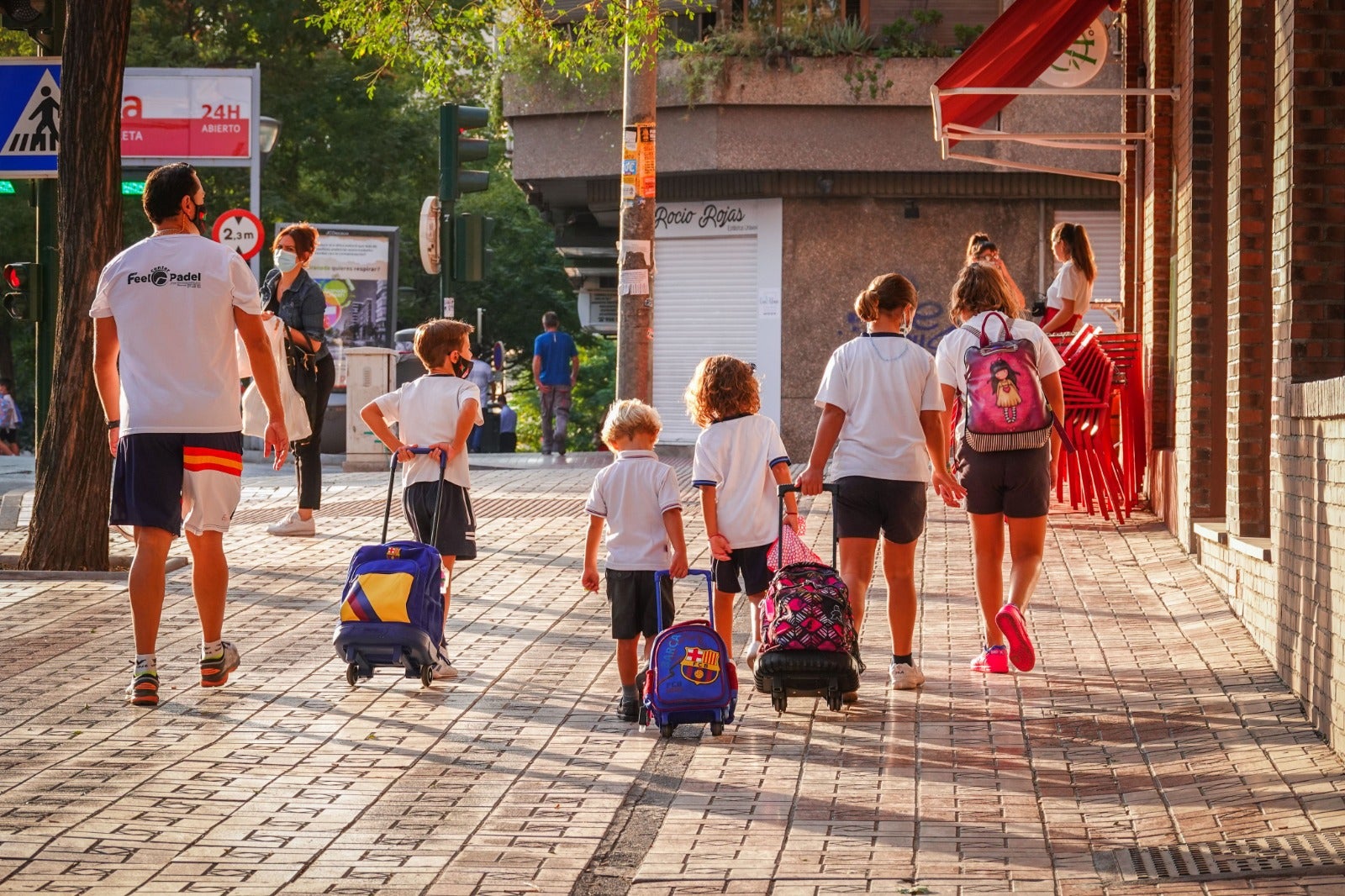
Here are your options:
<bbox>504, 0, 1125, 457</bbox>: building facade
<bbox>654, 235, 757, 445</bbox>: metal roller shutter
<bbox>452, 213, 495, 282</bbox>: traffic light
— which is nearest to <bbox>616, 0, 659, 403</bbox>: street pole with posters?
<bbox>452, 213, 495, 282</bbox>: traffic light

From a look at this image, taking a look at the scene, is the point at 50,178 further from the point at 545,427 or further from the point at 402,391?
the point at 545,427

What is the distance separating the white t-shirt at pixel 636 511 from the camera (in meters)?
7.12

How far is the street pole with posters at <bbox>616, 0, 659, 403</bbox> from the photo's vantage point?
46.0ft

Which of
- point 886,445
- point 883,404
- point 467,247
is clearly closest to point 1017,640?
point 886,445

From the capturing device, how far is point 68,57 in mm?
10602

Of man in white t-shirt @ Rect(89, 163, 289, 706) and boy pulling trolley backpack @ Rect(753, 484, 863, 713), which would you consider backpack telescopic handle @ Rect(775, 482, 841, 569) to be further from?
man in white t-shirt @ Rect(89, 163, 289, 706)

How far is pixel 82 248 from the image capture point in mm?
10625

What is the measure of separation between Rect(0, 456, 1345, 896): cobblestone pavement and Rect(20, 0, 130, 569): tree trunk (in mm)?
1029

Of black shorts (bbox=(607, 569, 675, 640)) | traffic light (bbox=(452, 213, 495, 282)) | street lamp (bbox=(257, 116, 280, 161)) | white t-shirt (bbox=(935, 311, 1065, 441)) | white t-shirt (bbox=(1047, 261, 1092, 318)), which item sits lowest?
black shorts (bbox=(607, 569, 675, 640))

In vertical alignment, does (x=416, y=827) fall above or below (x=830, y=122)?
below

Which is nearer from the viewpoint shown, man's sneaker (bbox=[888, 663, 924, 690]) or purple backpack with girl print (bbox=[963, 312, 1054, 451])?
man's sneaker (bbox=[888, 663, 924, 690])

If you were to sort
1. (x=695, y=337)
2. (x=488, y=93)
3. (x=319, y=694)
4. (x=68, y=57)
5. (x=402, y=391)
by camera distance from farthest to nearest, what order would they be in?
(x=488, y=93) → (x=695, y=337) → (x=68, y=57) → (x=402, y=391) → (x=319, y=694)

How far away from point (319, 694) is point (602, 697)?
1.13m

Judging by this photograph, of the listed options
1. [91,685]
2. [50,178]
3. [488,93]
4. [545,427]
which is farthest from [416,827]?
[488,93]
